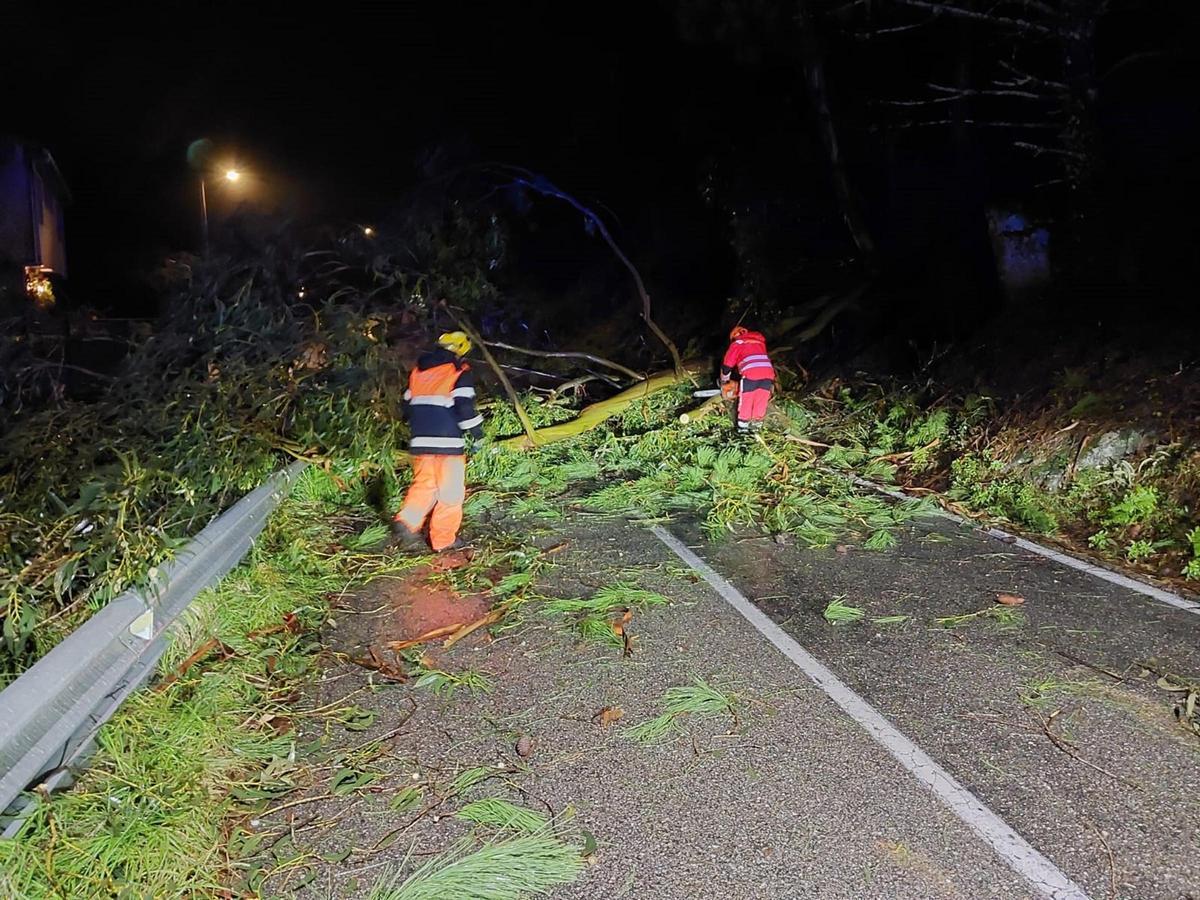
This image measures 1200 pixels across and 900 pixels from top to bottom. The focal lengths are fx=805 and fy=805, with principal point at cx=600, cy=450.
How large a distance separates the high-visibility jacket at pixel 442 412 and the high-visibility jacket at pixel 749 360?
4367 millimetres

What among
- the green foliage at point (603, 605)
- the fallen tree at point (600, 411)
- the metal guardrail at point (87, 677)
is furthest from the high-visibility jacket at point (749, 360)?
the metal guardrail at point (87, 677)

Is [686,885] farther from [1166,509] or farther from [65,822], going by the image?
[1166,509]

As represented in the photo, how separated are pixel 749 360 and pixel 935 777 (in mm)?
6722

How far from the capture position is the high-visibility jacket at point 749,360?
30.4 ft

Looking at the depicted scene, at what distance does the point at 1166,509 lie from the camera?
5824 mm

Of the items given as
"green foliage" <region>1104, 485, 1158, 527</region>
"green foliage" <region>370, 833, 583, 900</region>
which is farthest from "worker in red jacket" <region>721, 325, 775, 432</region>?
"green foliage" <region>370, 833, 583, 900</region>

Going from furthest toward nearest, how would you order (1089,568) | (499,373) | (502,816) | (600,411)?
1. (600,411)
2. (499,373)
3. (1089,568)
4. (502,816)

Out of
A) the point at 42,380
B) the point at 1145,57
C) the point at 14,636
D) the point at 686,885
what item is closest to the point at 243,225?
the point at 42,380

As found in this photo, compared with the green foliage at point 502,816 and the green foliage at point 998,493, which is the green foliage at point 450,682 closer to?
the green foliage at point 502,816

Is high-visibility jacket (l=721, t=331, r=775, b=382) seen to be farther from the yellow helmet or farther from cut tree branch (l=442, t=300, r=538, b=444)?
the yellow helmet

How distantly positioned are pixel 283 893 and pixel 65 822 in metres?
0.76

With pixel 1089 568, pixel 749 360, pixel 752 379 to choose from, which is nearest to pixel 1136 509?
pixel 1089 568

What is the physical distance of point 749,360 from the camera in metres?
9.30

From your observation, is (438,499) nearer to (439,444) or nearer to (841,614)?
(439,444)
